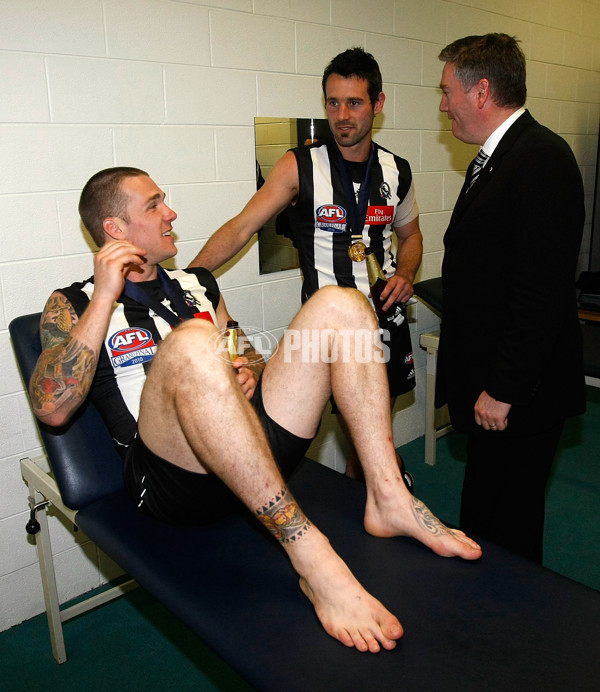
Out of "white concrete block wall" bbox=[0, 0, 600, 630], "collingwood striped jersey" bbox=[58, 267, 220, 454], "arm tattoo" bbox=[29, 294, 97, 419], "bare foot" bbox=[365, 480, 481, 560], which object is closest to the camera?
"bare foot" bbox=[365, 480, 481, 560]

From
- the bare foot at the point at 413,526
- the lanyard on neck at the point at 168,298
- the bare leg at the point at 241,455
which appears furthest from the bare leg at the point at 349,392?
the lanyard on neck at the point at 168,298

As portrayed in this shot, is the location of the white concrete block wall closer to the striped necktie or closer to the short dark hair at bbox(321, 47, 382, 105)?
the short dark hair at bbox(321, 47, 382, 105)

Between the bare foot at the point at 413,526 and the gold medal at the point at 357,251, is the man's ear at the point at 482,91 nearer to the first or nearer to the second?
the gold medal at the point at 357,251

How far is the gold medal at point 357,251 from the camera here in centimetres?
244

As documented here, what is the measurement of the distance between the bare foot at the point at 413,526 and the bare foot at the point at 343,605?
21 centimetres

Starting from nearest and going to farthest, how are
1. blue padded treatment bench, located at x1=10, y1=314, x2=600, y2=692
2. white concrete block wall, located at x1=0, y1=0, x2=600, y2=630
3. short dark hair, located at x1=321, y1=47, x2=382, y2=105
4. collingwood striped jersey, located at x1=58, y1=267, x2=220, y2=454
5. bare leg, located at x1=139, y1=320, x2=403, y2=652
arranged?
blue padded treatment bench, located at x1=10, y1=314, x2=600, y2=692, bare leg, located at x1=139, y1=320, x2=403, y2=652, collingwood striped jersey, located at x1=58, y1=267, x2=220, y2=454, white concrete block wall, located at x1=0, y1=0, x2=600, y2=630, short dark hair, located at x1=321, y1=47, x2=382, y2=105

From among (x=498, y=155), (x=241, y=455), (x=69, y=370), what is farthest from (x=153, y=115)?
(x=241, y=455)

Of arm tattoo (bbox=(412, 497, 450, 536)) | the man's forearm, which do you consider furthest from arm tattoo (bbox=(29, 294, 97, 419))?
arm tattoo (bbox=(412, 497, 450, 536))

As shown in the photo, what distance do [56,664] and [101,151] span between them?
5.37ft

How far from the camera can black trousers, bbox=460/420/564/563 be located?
1886mm

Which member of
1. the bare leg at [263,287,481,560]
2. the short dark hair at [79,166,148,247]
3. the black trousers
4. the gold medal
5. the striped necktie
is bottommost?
the black trousers

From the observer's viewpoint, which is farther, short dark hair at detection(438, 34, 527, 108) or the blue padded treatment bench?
short dark hair at detection(438, 34, 527, 108)

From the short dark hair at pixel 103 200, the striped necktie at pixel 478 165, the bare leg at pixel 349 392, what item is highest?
the striped necktie at pixel 478 165

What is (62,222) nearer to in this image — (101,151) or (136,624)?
(101,151)
